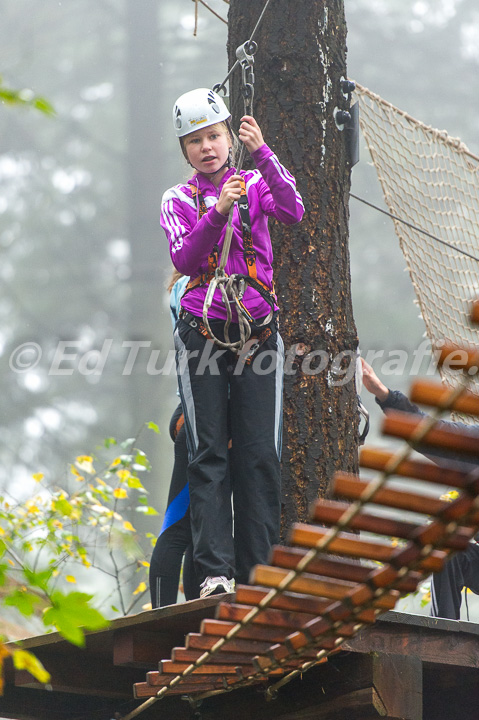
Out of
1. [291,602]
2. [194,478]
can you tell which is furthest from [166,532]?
[291,602]

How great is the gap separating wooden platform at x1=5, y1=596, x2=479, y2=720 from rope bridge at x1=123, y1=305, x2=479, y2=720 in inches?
5.8

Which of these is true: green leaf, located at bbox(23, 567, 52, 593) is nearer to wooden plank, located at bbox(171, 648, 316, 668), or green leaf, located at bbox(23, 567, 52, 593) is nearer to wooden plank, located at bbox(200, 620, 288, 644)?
wooden plank, located at bbox(200, 620, 288, 644)

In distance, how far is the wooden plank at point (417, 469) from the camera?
1.34 meters

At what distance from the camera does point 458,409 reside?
1.26 m

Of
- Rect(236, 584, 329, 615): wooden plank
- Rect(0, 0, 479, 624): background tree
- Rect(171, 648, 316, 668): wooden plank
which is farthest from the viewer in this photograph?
Answer: Rect(0, 0, 479, 624): background tree

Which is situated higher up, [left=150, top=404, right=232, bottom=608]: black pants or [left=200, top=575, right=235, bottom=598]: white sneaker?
[left=150, top=404, right=232, bottom=608]: black pants

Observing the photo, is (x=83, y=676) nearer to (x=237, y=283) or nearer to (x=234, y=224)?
(x=237, y=283)

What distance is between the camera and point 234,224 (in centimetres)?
260

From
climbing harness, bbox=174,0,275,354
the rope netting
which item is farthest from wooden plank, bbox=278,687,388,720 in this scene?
the rope netting

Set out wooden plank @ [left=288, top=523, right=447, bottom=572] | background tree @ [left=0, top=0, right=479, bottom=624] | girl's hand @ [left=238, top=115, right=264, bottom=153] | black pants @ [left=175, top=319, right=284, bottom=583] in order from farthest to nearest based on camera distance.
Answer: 1. background tree @ [left=0, top=0, right=479, bottom=624]
2. girl's hand @ [left=238, top=115, right=264, bottom=153]
3. black pants @ [left=175, top=319, right=284, bottom=583]
4. wooden plank @ [left=288, top=523, right=447, bottom=572]

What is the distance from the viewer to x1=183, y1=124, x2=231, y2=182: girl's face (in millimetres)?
2688

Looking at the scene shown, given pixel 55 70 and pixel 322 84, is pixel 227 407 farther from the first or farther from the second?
pixel 55 70

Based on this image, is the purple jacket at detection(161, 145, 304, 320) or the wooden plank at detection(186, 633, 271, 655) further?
the purple jacket at detection(161, 145, 304, 320)

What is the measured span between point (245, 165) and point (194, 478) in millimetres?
1169
